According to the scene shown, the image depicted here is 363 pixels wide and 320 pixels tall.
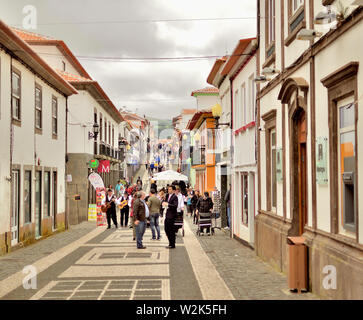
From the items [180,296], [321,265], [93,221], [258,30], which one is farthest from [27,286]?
[93,221]

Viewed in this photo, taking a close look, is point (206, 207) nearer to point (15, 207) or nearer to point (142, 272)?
point (15, 207)

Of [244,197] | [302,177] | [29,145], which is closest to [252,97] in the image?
[244,197]

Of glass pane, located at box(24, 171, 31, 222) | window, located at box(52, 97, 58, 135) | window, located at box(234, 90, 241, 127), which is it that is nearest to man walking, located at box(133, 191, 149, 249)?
glass pane, located at box(24, 171, 31, 222)

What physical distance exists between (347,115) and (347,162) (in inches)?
26.7

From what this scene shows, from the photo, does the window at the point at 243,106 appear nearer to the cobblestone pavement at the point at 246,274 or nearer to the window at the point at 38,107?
the cobblestone pavement at the point at 246,274

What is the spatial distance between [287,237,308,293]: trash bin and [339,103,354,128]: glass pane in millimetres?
2364

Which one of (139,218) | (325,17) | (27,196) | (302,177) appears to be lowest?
(139,218)

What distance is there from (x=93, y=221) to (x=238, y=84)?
544 inches

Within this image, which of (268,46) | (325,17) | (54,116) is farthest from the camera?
(54,116)

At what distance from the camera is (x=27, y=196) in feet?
60.0

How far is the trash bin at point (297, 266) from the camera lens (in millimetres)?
9320

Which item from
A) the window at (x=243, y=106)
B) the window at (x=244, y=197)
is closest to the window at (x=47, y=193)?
the window at (x=244, y=197)

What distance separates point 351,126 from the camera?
7.83 meters
